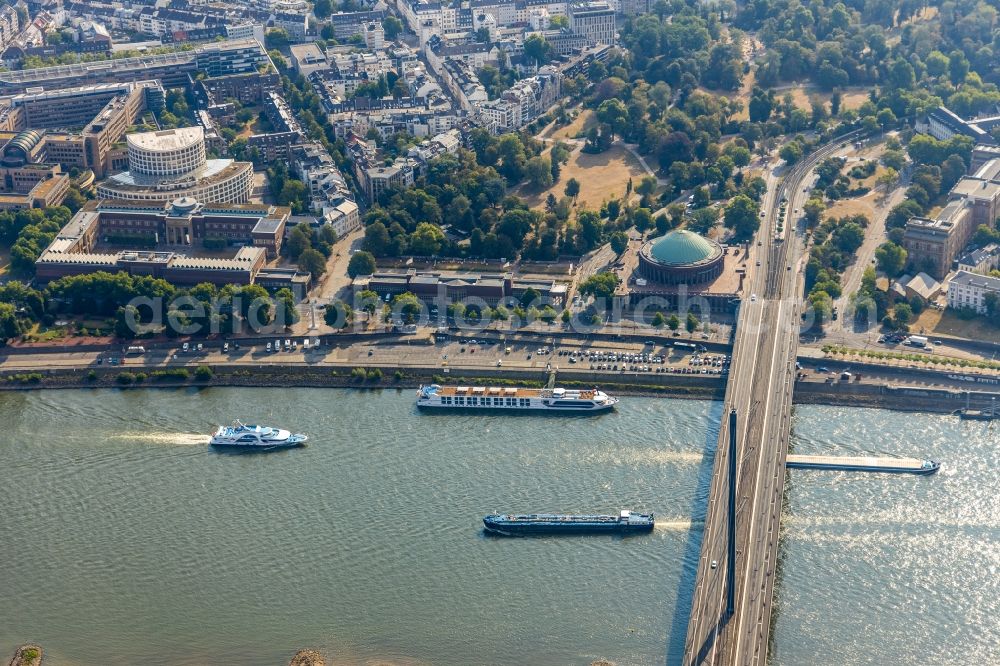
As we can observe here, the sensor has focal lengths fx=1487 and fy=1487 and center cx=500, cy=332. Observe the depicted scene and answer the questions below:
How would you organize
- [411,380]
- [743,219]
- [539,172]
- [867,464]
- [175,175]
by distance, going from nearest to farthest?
[867,464] < [411,380] < [743,219] < [175,175] < [539,172]

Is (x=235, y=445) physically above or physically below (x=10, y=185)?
below

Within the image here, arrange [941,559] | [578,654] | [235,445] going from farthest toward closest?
[235,445] < [941,559] < [578,654]

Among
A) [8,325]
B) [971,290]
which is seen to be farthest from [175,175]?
[971,290]

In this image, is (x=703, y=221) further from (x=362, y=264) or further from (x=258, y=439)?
(x=258, y=439)

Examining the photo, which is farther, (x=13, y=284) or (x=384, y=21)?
(x=384, y=21)

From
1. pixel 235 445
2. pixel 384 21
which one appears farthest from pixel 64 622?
pixel 384 21

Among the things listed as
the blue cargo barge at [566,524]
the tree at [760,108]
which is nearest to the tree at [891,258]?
the tree at [760,108]

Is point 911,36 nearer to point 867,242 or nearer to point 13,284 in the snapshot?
point 867,242
